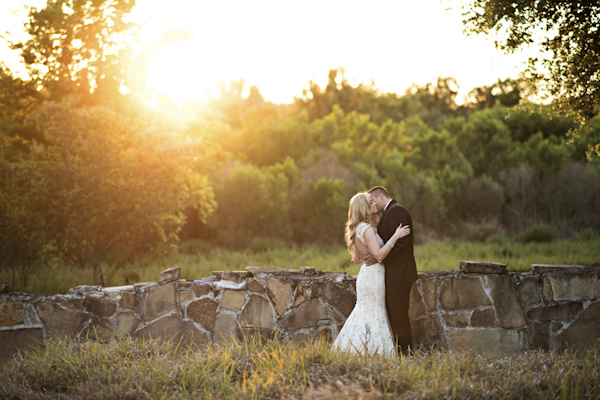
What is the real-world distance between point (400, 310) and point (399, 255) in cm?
65

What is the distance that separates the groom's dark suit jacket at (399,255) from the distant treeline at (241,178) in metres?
4.02

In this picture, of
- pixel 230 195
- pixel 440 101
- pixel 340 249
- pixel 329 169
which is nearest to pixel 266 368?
pixel 340 249

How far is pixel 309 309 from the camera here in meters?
6.22

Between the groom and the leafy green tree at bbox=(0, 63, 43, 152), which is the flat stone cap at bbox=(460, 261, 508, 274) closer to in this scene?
the groom

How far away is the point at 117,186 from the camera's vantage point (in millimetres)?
9508

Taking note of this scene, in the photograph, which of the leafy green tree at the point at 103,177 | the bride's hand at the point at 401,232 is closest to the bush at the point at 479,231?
the leafy green tree at the point at 103,177

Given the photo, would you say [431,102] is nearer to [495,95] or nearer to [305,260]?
[495,95]

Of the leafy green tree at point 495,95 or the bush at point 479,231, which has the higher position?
the leafy green tree at point 495,95

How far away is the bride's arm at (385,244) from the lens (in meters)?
5.53

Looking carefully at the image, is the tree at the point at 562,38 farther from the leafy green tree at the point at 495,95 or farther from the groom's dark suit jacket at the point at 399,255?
the leafy green tree at the point at 495,95

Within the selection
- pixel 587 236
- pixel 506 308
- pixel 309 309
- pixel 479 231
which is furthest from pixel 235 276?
pixel 479 231

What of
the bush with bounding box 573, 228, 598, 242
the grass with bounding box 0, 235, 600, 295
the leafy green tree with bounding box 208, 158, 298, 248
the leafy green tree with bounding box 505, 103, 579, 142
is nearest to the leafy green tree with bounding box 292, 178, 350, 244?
the leafy green tree with bounding box 208, 158, 298, 248

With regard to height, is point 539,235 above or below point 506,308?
below

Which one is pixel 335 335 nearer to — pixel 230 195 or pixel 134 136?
pixel 134 136
